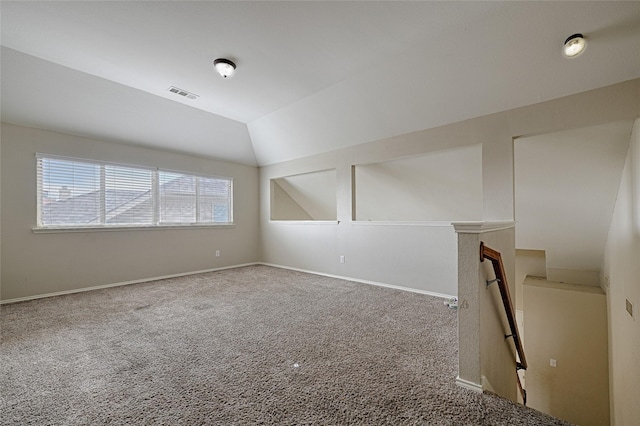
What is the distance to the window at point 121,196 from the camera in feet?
12.5

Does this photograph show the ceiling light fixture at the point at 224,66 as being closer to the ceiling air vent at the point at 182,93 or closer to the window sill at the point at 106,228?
the ceiling air vent at the point at 182,93

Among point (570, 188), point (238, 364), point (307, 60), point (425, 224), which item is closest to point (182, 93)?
point (307, 60)

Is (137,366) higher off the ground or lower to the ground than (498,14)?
lower

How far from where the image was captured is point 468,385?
66.6 inches

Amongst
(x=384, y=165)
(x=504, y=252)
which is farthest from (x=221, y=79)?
(x=504, y=252)

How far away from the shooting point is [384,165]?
15.4ft

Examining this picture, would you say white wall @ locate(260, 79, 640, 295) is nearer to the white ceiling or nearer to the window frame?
the white ceiling

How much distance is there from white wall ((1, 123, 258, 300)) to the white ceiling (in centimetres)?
30

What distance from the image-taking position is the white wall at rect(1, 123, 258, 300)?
11.4ft

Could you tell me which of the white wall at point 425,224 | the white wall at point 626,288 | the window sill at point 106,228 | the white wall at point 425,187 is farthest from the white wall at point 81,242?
the white wall at point 626,288

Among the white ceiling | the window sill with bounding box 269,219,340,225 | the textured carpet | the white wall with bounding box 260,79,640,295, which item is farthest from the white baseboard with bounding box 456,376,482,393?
the window sill with bounding box 269,219,340,225

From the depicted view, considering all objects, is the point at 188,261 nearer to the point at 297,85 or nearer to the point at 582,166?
the point at 297,85

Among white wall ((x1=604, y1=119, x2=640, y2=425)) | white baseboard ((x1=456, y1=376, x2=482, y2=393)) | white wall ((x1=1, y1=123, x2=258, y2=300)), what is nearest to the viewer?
white baseboard ((x1=456, y1=376, x2=482, y2=393))

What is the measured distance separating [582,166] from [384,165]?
252 cm
